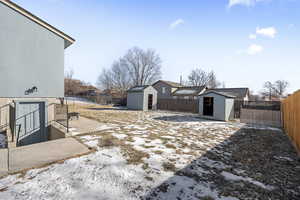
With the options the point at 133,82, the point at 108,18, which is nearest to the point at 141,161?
the point at 108,18

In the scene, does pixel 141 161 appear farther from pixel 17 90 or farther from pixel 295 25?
pixel 295 25

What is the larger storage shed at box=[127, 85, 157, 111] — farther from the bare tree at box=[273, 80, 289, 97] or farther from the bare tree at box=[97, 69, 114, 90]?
the bare tree at box=[273, 80, 289, 97]

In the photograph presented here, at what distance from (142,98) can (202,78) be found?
26313 mm

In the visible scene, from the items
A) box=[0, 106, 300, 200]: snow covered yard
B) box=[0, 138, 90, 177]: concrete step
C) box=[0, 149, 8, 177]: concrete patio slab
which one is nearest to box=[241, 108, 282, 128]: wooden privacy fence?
box=[0, 106, 300, 200]: snow covered yard

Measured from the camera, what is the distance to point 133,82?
3056 cm

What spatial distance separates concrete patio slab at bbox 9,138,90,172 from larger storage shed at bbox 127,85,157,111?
10.5 meters

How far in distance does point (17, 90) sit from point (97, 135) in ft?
11.9

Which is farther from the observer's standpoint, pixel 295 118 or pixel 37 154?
pixel 295 118

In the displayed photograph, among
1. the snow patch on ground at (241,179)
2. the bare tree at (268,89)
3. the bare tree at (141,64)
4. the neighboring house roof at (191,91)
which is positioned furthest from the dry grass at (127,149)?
the bare tree at (268,89)

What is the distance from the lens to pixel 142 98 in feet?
47.2

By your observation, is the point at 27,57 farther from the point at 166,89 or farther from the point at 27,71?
the point at 166,89

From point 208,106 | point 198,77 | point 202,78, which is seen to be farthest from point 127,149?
point 198,77

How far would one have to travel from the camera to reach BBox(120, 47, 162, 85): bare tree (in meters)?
30.4

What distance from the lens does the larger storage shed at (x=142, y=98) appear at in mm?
14422
